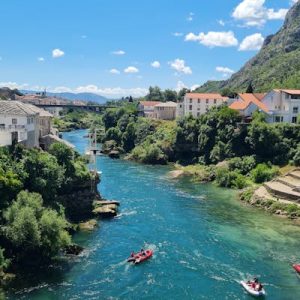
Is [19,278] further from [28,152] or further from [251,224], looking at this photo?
[251,224]

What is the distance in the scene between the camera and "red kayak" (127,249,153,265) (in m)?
46.6

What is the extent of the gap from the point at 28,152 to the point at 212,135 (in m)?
58.5

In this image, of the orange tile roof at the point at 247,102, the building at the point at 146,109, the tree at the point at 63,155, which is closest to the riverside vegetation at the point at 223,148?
the orange tile roof at the point at 247,102

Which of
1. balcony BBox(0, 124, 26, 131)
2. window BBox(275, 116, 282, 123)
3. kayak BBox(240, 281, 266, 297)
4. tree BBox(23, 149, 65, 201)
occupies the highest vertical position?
window BBox(275, 116, 282, 123)

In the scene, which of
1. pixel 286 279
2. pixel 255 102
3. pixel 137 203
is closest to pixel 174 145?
pixel 255 102

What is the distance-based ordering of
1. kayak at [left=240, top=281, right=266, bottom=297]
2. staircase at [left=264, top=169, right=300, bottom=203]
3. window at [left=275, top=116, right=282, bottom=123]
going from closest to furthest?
kayak at [left=240, top=281, right=266, bottom=297] → staircase at [left=264, top=169, right=300, bottom=203] → window at [left=275, top=116, right=282, bottom=123]

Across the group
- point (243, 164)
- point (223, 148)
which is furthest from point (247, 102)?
point (243, 164)

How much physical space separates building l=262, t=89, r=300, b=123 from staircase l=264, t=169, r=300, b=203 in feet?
79.2

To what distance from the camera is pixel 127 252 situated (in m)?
49.9

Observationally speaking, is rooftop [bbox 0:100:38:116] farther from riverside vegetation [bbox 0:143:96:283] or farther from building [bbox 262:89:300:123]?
building [bbox 262:89:300:123]

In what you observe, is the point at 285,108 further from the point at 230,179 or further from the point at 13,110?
the point at 13,110

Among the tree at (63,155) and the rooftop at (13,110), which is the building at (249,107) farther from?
the rooftop at (13,110)

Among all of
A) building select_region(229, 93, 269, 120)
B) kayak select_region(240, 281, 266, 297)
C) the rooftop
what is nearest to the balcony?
the rooftop

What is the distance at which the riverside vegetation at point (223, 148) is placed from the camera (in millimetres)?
87250
